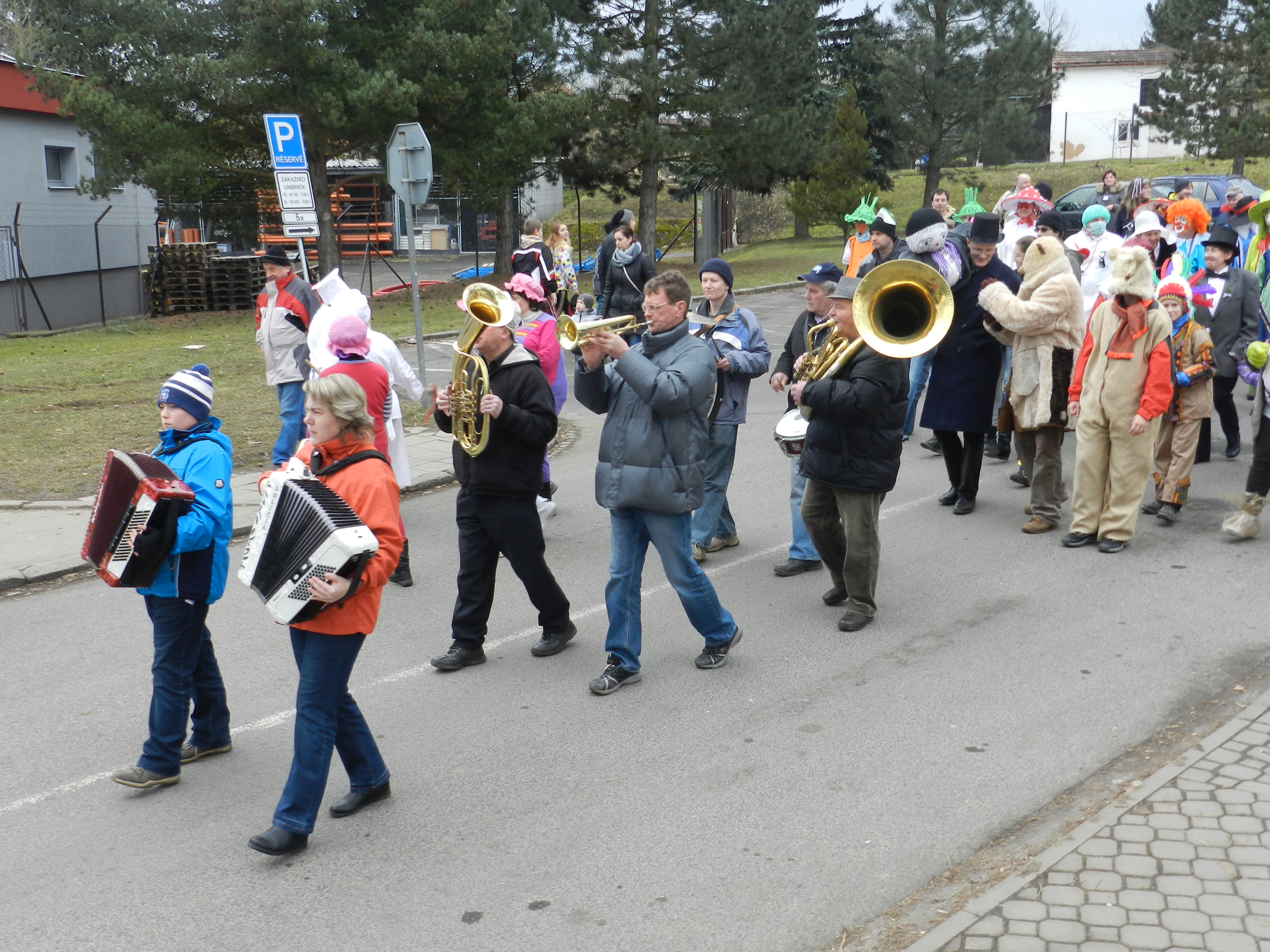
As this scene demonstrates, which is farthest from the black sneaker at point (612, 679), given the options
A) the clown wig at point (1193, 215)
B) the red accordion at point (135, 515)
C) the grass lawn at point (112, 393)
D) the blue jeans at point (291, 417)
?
the clown wig at point (1193, 215)

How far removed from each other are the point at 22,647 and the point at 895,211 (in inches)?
1451

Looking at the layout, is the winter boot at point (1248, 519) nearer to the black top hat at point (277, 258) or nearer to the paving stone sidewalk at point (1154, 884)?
the paving stone sidewalk at point (1154, 884)

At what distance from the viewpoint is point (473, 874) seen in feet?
14.0

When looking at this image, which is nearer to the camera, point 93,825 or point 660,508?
point 93,825

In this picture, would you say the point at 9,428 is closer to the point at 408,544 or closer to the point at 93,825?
the point at 408,544

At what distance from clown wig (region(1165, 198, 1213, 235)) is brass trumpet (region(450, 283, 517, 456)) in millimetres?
7171

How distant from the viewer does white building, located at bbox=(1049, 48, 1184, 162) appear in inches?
2117

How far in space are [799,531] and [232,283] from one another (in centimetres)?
2192

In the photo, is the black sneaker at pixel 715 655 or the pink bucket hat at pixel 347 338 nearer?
the black sneaker at pixel 715 655

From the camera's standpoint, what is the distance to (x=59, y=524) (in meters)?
9.02

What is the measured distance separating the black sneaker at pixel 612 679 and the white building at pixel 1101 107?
53.4m

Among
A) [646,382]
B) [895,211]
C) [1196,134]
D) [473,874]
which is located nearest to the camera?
[473,874]

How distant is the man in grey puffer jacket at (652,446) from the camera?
5508mm

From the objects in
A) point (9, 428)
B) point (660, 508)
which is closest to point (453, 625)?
point (660, 508)
